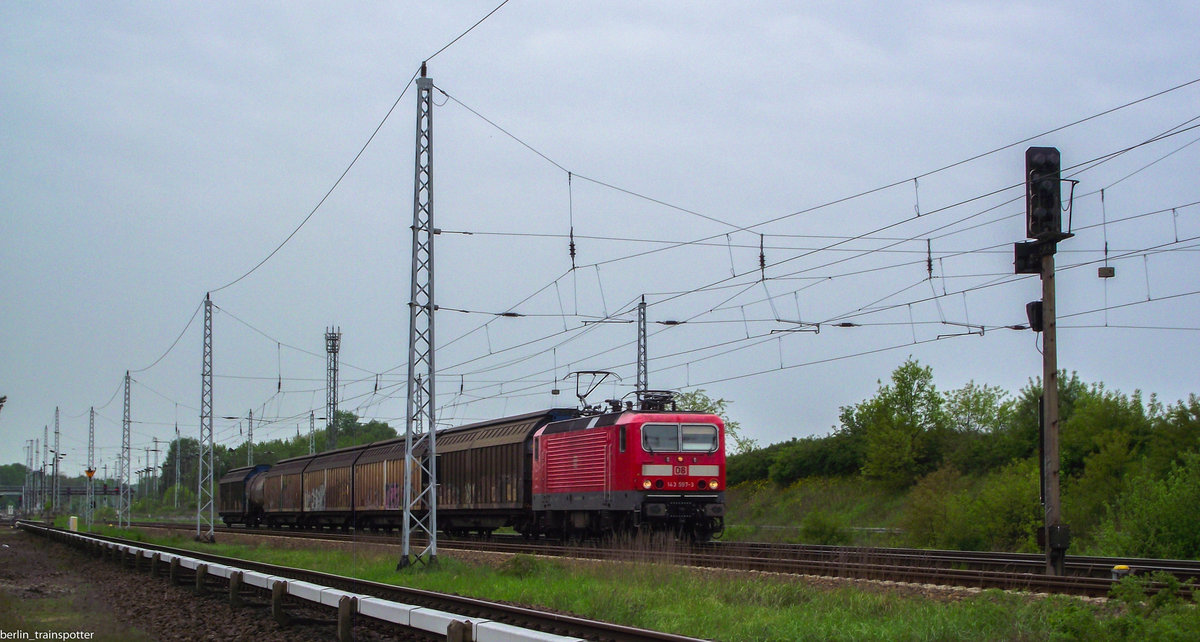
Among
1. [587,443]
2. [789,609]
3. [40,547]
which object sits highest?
[587,443]

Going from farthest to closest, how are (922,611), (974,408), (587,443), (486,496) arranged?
(974,408) < (486,496) < (587,443) < (922,611)

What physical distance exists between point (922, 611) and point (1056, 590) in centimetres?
303

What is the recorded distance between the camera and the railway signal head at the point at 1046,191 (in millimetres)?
15828

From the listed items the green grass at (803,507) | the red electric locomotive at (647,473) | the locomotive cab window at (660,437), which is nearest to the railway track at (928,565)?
the red electric locomotive at (647,473)

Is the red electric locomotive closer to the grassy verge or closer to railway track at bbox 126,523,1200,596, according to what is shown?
railway track at bbox 126,523,1200,596

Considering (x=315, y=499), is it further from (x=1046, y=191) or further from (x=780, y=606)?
(x=1046, y=191)

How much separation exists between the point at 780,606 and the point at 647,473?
36.2 feet

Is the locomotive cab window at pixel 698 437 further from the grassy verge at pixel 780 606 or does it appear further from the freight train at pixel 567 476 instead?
the grassy verge at pixel 780 606

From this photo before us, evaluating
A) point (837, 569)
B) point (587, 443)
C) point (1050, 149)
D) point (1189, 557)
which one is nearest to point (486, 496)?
point (587, 443)

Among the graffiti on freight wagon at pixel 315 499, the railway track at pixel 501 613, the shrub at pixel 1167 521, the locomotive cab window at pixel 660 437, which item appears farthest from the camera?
the graffiti on freight wagon at pixel 315 499

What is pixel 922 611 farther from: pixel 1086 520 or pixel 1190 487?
pixel 1086 520

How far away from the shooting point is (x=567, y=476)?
28250mm

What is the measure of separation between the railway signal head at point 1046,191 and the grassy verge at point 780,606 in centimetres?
573

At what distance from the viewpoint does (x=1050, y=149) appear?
15.8m
